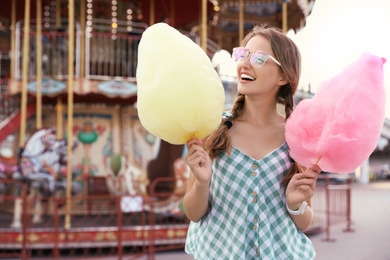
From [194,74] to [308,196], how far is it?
1.76 feet

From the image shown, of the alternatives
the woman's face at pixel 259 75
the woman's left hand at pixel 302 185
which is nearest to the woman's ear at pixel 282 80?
the woman's face at pixel 259 75

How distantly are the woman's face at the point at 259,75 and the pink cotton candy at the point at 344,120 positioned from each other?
0.16 m

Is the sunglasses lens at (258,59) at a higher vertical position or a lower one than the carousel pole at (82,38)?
lower

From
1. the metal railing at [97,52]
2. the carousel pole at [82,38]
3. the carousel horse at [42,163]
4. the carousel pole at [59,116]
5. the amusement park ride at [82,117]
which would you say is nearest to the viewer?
the carousel horse at [42,163]

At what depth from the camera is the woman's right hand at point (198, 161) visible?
1.63 m

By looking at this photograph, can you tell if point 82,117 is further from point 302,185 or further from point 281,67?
point 302,185

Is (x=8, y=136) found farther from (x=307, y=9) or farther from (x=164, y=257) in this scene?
(x=307, y=9)

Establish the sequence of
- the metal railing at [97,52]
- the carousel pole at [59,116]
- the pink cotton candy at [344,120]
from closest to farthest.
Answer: the pink cotton candy at [344,120]
the carousel pole at [59,116]
the metal railing at [97,52]

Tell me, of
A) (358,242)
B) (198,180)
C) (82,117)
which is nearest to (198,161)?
(198,180)

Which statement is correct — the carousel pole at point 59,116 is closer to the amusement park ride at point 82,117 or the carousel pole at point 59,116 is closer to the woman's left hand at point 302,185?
the amusement park ride at point 82,117

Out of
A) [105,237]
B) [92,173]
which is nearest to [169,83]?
[105,237]

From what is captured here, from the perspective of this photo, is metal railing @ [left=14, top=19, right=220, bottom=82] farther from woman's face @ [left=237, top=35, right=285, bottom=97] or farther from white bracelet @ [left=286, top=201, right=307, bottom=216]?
white bracelet @ [left=286, top=201, right=307, bottom=216]

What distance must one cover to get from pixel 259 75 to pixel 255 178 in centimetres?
35

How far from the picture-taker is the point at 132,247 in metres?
7.12
